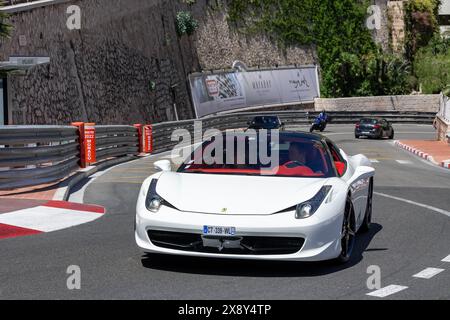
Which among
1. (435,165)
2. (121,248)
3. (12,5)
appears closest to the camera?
(121,248)

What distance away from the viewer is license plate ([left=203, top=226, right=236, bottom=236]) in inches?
273

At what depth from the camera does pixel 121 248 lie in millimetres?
8383

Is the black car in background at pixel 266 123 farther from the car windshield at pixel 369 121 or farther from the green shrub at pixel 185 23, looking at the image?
the green shrub at pixel 185 23

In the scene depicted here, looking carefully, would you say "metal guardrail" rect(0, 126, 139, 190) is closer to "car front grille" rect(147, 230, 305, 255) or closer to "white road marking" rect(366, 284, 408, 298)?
"car front grille" rect(147, 230, 305, 255)

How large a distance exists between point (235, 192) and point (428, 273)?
1.95m

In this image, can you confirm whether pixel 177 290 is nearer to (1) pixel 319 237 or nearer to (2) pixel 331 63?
(1) pixel 319 237

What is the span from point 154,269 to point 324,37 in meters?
58.6

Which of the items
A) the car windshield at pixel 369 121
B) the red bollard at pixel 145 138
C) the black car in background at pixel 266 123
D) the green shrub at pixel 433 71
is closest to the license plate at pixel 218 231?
the red bollard at pixel 145 138

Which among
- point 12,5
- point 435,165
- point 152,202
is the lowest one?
point 435,165

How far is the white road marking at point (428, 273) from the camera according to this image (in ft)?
23.4

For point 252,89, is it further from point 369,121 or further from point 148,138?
point 148,138

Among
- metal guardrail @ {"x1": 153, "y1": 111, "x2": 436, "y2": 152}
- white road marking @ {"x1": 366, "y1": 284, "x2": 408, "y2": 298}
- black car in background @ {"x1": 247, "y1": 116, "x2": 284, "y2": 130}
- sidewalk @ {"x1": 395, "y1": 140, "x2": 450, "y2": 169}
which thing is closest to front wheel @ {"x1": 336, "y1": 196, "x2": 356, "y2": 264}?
white road marking @ {"x1": 366, "y1": 284, "x2": 408, "y2": 298}
